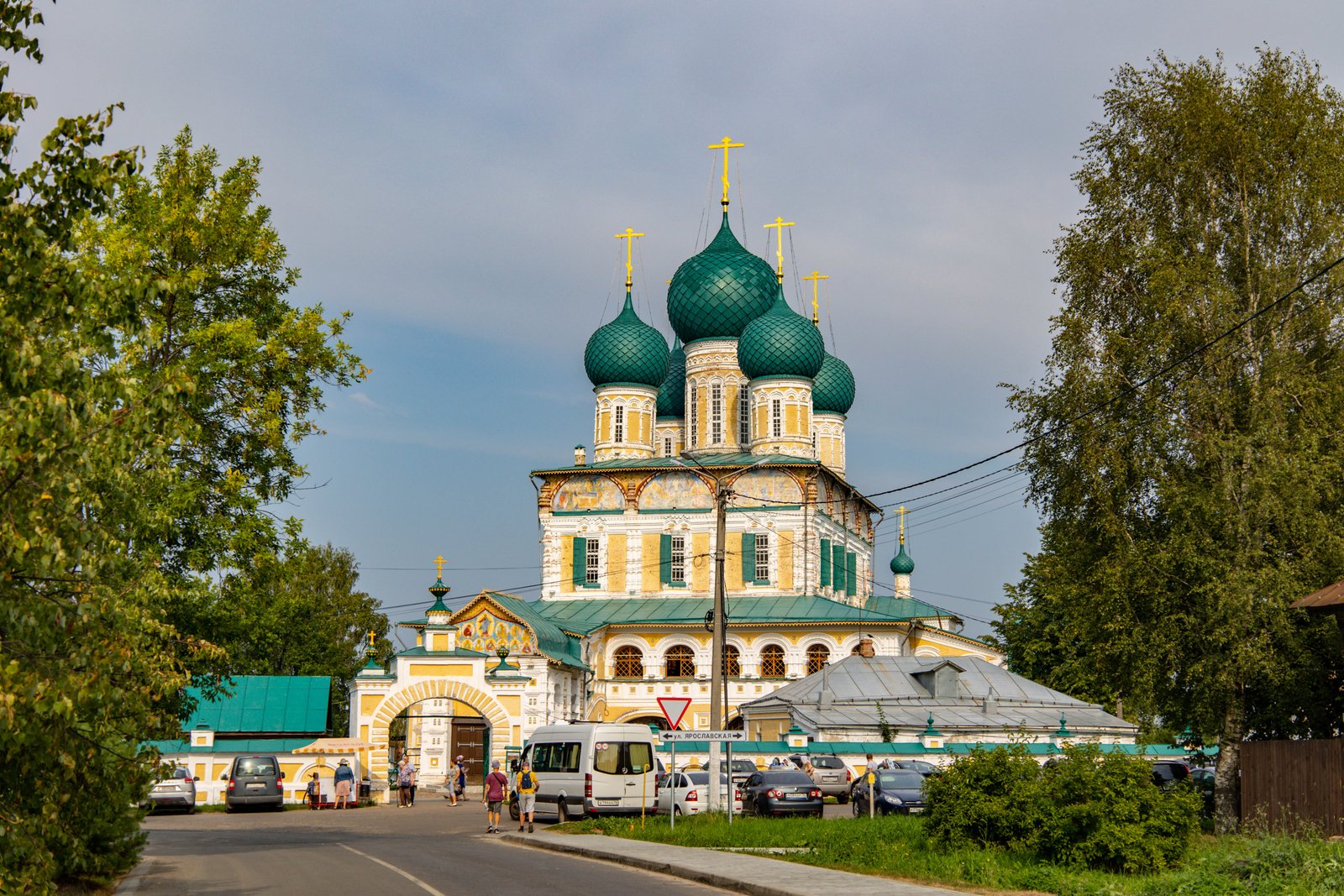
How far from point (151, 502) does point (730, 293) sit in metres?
41.3

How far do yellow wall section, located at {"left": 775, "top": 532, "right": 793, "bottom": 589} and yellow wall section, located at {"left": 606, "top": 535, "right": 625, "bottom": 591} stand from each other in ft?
19.2

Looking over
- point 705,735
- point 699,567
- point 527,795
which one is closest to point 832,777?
point 527,795

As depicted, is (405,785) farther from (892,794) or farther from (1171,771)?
(1171,771)

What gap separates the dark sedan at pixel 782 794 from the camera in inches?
1080

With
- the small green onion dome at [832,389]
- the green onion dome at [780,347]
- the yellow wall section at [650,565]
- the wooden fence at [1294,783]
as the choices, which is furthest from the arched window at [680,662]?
the wooden fence at [1294,783]

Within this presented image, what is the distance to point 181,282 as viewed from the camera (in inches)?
427

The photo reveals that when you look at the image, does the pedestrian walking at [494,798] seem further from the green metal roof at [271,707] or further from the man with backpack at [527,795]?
the green metal roof at [271,707]

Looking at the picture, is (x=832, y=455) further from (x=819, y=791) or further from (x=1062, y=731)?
(x=819, y=791)

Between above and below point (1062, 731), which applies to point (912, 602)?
above

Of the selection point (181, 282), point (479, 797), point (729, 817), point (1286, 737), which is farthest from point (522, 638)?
point (181, 282)

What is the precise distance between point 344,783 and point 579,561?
20.9 metres

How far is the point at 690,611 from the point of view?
5169 centimetres

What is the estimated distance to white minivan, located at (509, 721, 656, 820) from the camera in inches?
1069

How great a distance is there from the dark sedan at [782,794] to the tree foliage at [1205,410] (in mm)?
5944
